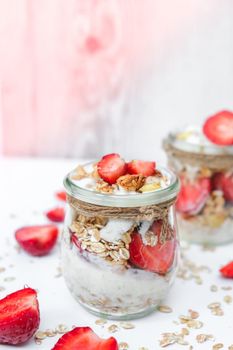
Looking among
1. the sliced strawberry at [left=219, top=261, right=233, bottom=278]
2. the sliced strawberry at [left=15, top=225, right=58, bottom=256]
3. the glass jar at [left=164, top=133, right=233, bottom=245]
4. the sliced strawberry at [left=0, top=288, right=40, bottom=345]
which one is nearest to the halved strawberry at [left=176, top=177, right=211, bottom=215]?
the glass jar at [left=164, top=133, right=233, bottom=245]

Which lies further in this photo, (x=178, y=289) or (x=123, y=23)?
(x=123, y=23)

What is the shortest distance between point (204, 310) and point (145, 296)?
0.36 feet

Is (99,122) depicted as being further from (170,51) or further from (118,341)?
(118,341)

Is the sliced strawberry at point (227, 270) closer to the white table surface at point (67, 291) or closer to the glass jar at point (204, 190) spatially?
the white table surface at point (67, 291)

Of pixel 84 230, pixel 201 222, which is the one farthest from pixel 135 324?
pixel 201 222

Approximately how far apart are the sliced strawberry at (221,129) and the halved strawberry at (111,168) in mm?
270

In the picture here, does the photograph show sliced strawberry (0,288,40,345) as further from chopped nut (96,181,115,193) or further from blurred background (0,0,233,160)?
blurred background (0,0,233,160)

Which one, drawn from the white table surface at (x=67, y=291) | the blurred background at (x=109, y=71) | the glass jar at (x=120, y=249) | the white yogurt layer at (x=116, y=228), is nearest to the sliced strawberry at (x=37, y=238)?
the white table surface at (x=67, y=291)

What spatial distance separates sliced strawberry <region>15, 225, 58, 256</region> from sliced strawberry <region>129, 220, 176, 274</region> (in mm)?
285

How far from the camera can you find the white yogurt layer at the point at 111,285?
92cm

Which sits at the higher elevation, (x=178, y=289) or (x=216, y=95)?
(x=216, y=95)

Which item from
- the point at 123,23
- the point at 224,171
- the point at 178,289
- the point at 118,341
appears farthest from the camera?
the point at 123,23

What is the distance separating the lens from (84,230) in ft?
3.04

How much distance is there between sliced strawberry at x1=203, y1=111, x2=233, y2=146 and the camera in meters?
1.16
